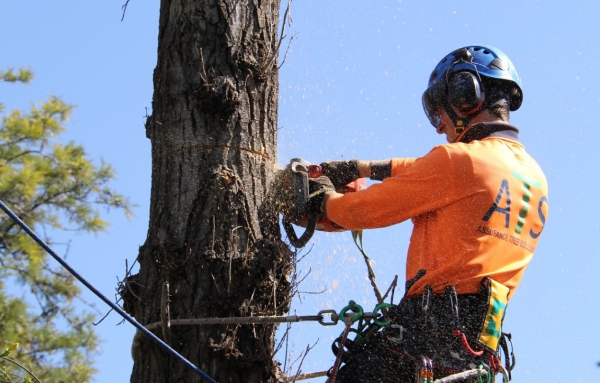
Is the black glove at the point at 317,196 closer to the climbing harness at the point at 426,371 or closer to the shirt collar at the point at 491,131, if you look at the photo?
the shirt collar at the point at 491,131

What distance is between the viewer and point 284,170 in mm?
4547

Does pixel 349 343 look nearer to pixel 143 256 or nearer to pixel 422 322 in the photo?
pixel 422 322

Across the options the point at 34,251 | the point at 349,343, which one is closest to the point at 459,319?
the point at 349,343

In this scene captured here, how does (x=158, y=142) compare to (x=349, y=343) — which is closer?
(x=349, y=343)

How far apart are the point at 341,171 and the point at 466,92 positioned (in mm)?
788

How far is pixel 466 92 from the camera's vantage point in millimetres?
4332

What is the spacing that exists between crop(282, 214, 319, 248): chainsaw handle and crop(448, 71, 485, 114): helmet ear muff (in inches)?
32.5

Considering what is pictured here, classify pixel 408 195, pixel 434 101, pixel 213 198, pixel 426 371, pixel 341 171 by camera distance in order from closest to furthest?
pixel 426 371 < pixel 408 195 < pixel 213 198 < pixel 434 101 < pixel 341 171

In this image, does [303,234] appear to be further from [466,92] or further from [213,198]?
[466,92]

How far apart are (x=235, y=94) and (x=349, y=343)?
122 centimetres

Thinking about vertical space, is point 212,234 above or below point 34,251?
below

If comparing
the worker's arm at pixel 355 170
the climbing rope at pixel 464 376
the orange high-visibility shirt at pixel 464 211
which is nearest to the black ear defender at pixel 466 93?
the orange high-visibility shirt at pixel 464 211

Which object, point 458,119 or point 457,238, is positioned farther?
→ point 458,119

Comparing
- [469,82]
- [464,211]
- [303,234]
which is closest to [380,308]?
[464,211]
